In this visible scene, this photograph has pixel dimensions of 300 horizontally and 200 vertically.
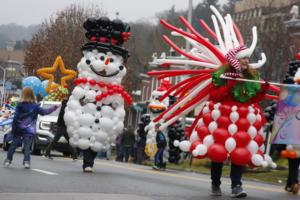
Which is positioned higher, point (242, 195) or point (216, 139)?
point (216, 139)

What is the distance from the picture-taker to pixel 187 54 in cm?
1252

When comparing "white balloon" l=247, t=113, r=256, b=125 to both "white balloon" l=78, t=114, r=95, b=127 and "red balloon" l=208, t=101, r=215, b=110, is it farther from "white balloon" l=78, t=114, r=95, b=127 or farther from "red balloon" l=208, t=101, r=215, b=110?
"white balloon" l=78, t=114, r=95, b=127

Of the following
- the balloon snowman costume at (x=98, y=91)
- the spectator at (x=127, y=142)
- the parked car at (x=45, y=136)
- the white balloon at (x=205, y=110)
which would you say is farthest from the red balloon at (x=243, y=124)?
the spectator at (x=127, y=142)

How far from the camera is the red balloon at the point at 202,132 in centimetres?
1155

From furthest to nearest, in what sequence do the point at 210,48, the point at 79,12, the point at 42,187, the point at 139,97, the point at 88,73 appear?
the point at 139,97 → the point at 79,12 → the point at 88,73 → the point at 210,48 → the point at 42,187

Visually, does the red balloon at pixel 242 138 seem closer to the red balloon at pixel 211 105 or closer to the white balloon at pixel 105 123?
the red balloon at pixel 211 105

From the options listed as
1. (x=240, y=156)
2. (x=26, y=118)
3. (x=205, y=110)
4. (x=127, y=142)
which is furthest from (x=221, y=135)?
(x=127, y=142)

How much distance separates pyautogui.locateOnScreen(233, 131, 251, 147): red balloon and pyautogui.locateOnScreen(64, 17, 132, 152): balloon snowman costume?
4755 millimetres

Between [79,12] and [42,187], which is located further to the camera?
[79,12]

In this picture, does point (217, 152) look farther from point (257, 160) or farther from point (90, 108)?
point (90, 108)

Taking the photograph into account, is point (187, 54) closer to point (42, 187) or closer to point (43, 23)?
point (42, 187)

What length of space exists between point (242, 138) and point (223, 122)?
352 millimetres

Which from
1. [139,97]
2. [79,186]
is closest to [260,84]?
[79,186]

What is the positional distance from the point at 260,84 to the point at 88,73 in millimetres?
5125
